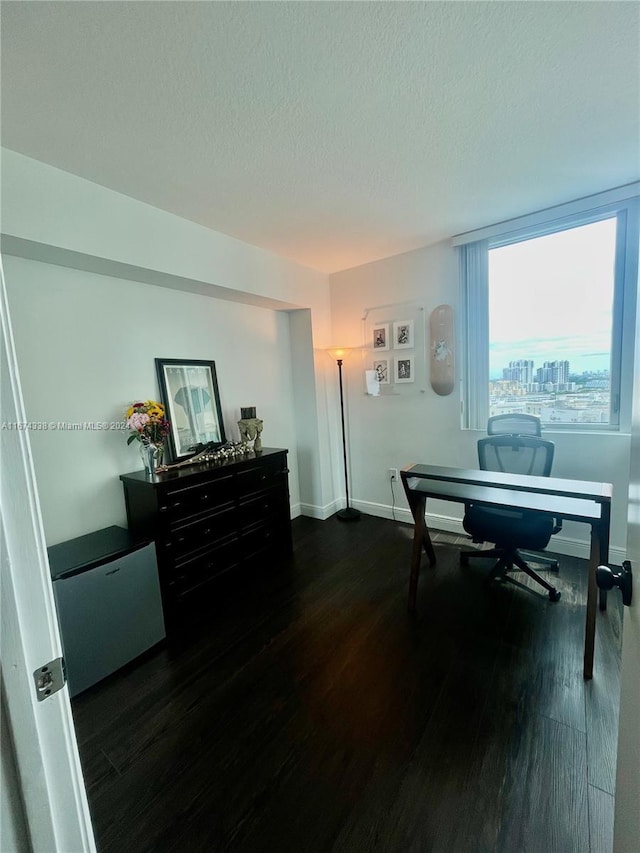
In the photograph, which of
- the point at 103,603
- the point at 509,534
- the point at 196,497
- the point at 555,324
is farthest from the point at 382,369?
the point at 103,603

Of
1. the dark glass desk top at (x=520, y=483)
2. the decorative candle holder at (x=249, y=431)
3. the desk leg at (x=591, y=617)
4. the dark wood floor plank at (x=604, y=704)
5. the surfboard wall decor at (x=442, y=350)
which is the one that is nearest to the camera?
the dark wood floor plank at (x=604, y=704)

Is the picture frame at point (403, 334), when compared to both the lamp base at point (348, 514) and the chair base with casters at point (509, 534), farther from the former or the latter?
the lamp base at point (348, 514)

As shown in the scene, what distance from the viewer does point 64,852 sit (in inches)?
25.5

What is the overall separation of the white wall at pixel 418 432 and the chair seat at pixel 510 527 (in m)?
0.75

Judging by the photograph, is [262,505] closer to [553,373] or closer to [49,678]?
[49,678]

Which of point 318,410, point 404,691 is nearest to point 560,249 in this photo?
point 318,410

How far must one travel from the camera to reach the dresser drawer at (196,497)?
2186mm

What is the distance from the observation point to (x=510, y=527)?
2270mm

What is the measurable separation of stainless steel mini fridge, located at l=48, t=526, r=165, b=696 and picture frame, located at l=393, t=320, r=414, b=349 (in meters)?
2.70

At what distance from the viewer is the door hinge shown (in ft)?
2.02

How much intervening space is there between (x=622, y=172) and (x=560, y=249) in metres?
0.56

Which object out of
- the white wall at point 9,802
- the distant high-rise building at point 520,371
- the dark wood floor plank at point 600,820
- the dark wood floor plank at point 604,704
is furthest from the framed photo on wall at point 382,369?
the white wall at point 9,802

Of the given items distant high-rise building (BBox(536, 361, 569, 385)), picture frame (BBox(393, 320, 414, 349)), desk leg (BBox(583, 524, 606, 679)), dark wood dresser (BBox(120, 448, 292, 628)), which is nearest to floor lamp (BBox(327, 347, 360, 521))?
picture frame (BBox(393, 320, 414, 349))

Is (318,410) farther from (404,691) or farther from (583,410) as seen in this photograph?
(404,691)
